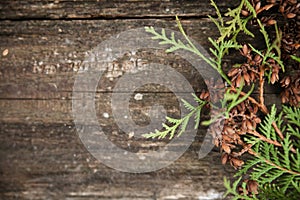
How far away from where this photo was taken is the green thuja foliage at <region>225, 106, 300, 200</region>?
1.27 m

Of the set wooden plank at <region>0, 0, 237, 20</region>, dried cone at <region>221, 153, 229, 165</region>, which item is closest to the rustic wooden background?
wooden plank at <region>0, 0, 237, 20</region>

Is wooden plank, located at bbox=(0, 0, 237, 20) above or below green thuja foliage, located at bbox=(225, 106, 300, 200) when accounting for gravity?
above

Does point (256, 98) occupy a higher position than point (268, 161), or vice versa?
point (256, 98)

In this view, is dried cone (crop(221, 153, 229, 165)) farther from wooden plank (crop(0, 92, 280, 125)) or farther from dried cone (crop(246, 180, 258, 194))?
wooden plank (crop(0, 92, 280, 125))

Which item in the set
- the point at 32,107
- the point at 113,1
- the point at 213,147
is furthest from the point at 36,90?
the point at 213,147

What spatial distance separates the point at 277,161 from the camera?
4.22 ft

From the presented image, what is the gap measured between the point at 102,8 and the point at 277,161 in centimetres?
68

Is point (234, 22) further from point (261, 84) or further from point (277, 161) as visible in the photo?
point (277, 161)

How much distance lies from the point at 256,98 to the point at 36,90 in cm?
68

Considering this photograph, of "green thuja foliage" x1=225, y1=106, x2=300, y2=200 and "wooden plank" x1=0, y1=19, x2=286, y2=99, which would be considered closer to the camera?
"green thuja foliage" x1=225, y1=106, x2=300, y2=200

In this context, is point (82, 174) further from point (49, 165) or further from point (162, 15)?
point (162, 15)

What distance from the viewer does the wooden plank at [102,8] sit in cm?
139

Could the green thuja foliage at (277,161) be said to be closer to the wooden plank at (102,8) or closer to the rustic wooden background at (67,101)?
the rustic wooden background at (67,101)

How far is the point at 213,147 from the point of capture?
1.44m
